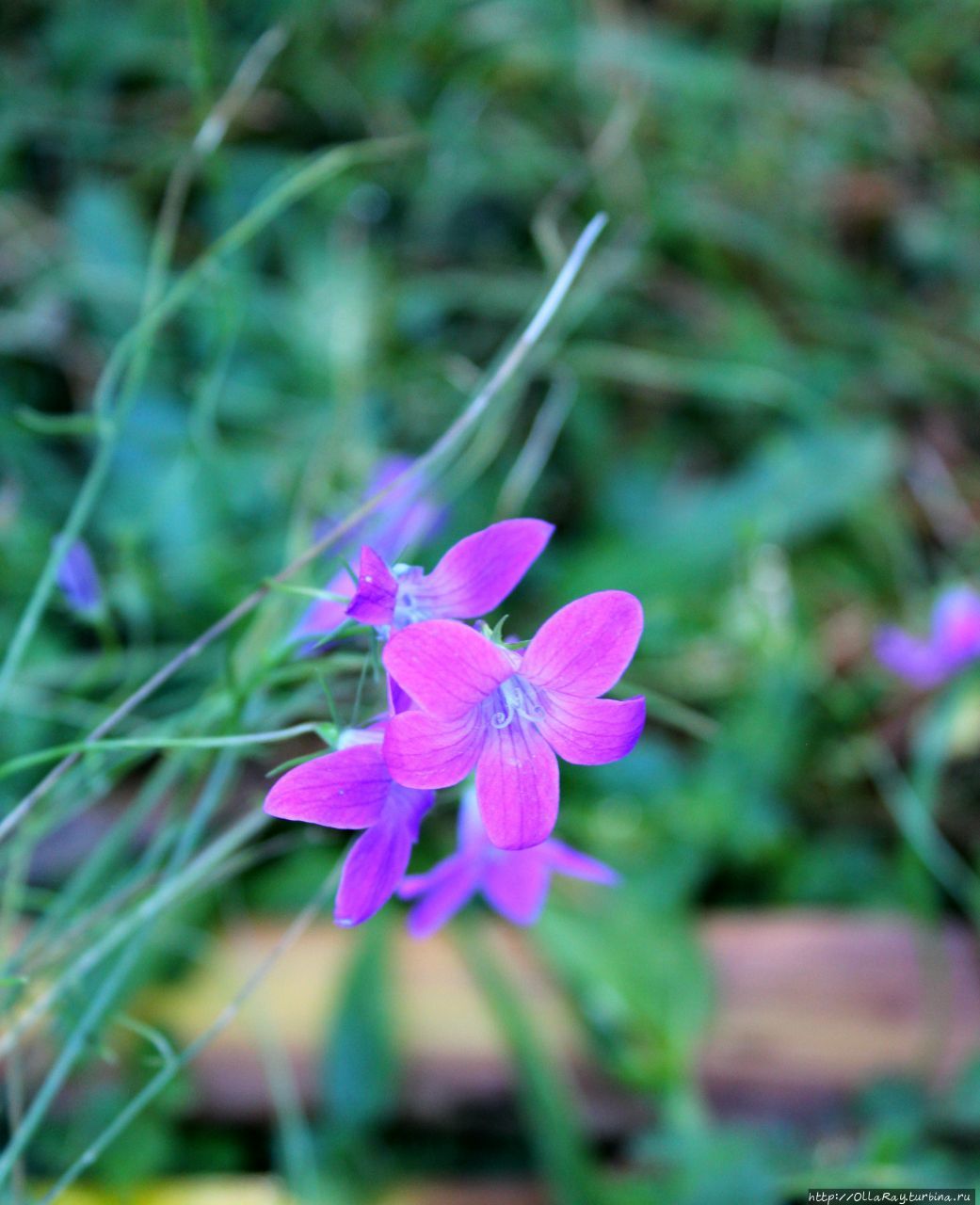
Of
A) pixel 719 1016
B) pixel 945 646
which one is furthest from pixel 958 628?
pixel 719 1016

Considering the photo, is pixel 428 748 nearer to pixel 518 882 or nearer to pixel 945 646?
pixel 518 882

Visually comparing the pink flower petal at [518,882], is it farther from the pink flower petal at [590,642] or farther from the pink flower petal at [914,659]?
the pink flower petal at [914,659]

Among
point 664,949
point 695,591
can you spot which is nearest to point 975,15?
point 695,591

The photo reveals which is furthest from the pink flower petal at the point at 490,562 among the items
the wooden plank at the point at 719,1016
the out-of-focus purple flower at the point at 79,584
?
the wooden plank at the point at 719,1016

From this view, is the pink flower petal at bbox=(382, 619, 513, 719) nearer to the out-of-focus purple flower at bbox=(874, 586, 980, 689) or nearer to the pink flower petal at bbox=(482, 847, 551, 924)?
the pink flower petal at bbox=(482, 847, 551, 924)

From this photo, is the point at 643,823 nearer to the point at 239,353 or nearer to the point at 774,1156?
the point at 774,1156

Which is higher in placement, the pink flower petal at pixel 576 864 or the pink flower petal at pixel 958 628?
the pink flower petal at pixel 576 864

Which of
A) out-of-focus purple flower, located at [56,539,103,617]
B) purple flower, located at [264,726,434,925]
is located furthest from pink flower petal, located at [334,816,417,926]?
out-of-focus purple flower, located at [56,539,103,617]
